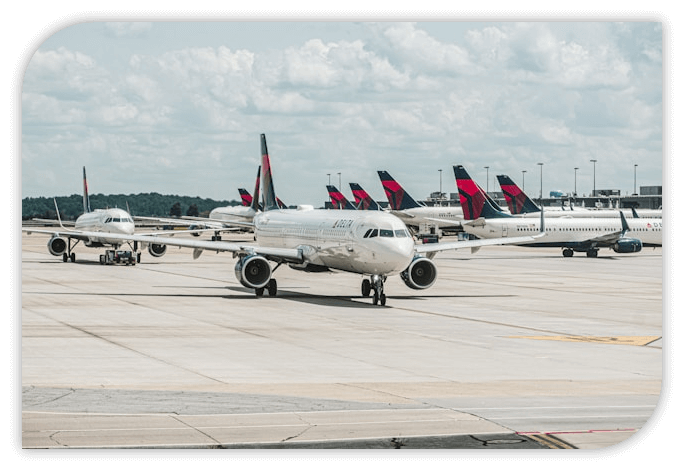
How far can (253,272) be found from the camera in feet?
176

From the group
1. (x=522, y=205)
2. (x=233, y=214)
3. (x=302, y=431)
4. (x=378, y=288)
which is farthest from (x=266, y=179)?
(x=233, y=214)

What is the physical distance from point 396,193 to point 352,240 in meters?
116

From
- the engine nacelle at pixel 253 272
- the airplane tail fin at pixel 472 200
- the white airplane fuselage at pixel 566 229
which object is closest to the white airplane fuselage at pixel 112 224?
the engine nacelle at pixel 253 272

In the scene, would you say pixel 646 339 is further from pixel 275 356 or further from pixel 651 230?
pixel 651 230

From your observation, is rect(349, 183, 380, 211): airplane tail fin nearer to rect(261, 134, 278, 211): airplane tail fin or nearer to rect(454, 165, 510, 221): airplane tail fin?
rect(454, 165, 510, 221): airplane tail fin

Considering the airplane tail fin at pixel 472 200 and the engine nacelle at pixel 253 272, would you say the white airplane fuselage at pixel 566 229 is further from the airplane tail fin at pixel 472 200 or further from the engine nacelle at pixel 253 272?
the engine nacelle at pixel 253 272

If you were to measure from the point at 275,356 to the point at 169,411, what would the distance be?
37.2 feet

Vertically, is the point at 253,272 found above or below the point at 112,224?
below

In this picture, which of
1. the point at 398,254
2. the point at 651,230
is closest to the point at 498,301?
the point at 398,254

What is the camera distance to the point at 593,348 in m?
34.5

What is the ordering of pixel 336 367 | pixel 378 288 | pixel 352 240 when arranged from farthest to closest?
pixel 378 288, pixel 352 240, pixel 336 367

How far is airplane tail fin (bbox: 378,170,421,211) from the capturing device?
540 ft

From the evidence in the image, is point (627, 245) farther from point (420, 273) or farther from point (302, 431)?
point (302, 431)

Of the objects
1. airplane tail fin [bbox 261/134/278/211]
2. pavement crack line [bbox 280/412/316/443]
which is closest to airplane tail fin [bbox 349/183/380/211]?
airplane tail fin [bbox 261/134/278/211]
